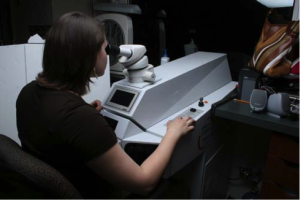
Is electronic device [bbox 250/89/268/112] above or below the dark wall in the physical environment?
below

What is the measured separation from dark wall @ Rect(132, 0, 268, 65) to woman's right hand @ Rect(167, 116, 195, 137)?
1012 mm

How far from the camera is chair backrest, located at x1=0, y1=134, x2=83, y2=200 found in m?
0.54

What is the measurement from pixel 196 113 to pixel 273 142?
37cm

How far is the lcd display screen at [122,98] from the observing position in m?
1.08

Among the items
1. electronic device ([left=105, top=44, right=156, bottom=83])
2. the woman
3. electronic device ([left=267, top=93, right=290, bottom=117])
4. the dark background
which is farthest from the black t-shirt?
the dark background

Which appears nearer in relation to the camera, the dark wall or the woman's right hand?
the woman's right hand

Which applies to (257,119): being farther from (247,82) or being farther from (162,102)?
(162,102)

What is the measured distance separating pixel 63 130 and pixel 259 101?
33.9 inches

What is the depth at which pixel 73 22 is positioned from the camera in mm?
702

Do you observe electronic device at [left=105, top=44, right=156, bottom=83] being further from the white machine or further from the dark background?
the dark background


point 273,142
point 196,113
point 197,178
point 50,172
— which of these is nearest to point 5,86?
point 50,172

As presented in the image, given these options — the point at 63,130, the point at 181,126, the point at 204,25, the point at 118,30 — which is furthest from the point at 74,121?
the point at 204,25

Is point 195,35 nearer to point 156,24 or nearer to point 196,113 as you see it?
point 156,24

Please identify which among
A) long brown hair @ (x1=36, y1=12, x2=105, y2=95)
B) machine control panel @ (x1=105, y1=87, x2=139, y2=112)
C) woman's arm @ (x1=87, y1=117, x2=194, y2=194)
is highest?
long brown hair @ (x1=36, y1=12, x2=105, y2=95)
